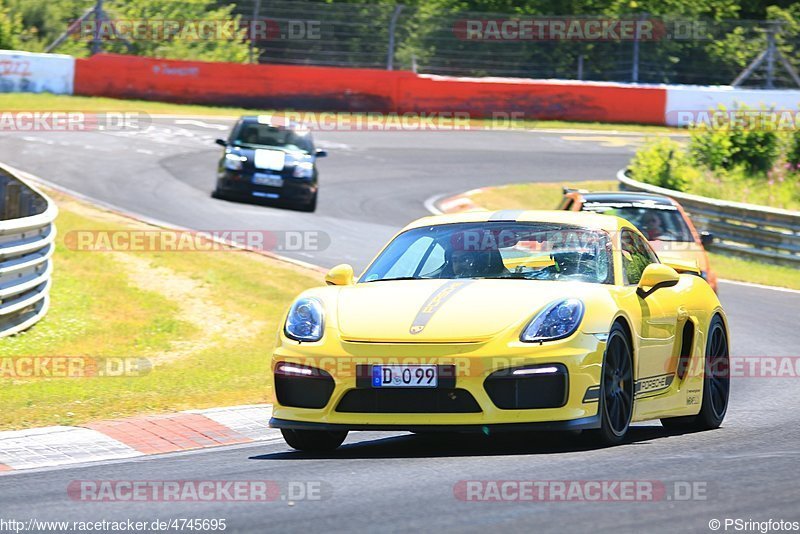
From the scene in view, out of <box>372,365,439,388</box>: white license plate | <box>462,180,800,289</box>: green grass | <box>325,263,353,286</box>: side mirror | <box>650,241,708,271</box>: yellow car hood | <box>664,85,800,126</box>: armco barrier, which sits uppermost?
<box>325,263,353,286</box>: side mirror

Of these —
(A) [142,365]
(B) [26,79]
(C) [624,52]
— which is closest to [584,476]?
(A) [142,365]

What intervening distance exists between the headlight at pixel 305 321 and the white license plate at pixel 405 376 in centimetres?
47

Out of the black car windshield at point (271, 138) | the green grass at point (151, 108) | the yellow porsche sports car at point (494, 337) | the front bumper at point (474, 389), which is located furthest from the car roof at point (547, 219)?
the green grass at point (151, 108)

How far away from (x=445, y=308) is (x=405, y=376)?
49 cm

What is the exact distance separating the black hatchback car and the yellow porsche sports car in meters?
14.8

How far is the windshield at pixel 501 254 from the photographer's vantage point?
8023 millimetres

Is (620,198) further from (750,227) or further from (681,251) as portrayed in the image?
(750,227)

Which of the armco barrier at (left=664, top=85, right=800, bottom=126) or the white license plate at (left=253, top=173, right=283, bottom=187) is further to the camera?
the armco barrier at (left=664, top=85, right=800, bottom=126)

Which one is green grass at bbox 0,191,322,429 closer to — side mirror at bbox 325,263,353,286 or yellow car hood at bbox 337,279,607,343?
Result: side mirror at bbox 325,263,353,286

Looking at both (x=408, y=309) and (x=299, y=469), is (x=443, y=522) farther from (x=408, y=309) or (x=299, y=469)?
(x=408, y=309)

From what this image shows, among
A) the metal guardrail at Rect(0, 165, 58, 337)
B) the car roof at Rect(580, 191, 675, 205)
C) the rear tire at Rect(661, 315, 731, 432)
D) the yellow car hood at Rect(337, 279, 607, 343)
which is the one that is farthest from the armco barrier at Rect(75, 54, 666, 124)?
the yellow car hood at Rect(337, 279, 607, 343)

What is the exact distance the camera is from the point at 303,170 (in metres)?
23.4

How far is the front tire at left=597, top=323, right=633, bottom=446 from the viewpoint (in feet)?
23.9

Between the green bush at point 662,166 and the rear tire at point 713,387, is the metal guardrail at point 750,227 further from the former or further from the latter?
the rear tire at point 713,387
